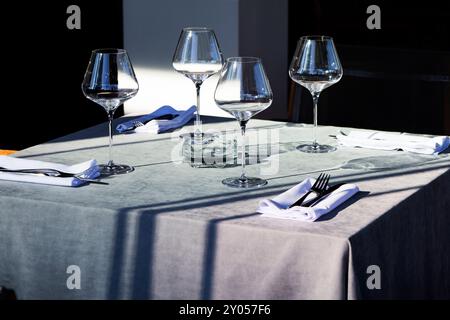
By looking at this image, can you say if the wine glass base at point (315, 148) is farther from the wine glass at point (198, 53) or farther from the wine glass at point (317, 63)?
the wine glass at point (198, 53)

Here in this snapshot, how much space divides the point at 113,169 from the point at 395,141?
0.71 meters

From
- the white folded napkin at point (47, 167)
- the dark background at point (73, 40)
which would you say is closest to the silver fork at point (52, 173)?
the white folded napkin at point (47, 167)

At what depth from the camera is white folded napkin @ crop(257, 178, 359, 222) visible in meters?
1.65

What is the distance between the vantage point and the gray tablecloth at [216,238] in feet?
5.25

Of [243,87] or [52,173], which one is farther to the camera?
[52,173]

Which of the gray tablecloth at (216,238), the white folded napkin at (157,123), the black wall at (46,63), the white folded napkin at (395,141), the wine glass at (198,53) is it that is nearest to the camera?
the gray tablecloth at (216,238)

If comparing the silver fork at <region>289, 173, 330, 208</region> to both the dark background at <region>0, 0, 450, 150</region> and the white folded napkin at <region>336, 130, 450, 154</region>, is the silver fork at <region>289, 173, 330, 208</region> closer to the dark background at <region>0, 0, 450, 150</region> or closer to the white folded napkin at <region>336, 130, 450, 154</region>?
the white folded napkin at <region>336, 130, 450, 154</region>

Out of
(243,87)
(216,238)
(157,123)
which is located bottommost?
(216,238)

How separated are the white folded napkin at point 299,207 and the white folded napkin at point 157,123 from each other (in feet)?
2.37

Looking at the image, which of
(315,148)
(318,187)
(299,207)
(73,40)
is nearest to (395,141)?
(315,148)

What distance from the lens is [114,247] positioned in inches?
68.6

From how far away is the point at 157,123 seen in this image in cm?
246

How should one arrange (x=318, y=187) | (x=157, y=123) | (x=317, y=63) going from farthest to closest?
(x=157, y=123) → (x=317, y=63) → (x=318, y=187)

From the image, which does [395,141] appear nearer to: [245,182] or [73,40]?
[245,182]
